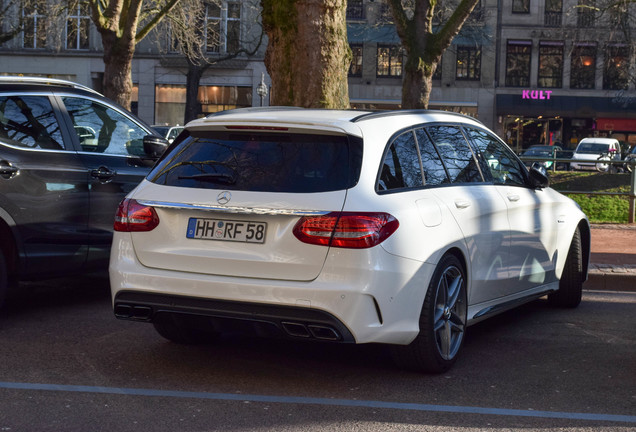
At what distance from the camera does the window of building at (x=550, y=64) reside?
186 ft

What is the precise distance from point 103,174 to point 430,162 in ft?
9.87

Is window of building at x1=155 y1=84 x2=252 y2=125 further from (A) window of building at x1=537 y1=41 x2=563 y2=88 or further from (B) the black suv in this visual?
(B) the black suv

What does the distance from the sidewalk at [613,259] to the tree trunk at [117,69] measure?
11384 mm

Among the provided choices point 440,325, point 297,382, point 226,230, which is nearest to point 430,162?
point 440,325

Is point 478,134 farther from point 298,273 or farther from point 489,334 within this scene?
point 298,273

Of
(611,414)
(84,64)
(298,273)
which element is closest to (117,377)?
(298,273)

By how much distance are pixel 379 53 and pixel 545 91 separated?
9.62 m

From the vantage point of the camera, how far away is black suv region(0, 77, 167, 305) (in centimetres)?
725

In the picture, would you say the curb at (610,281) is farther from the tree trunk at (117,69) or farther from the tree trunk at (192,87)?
the tree trunk at (192,87)

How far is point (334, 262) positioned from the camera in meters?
5.21

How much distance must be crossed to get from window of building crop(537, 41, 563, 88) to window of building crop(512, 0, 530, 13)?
2.10 meters

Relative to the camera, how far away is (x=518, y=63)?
185ft

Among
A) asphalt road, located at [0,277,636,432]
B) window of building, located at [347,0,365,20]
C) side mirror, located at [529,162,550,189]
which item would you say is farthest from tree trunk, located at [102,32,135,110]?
window of building, located at [347,0,365,20]

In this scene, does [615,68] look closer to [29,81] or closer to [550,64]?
[550,64]
